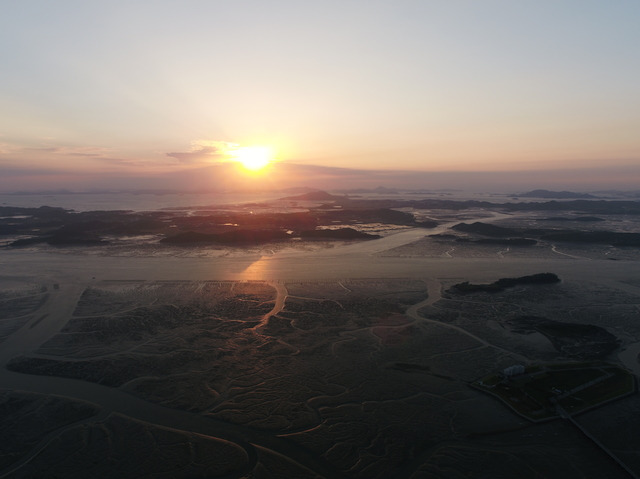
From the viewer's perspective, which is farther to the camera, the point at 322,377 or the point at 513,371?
the point at 322,377

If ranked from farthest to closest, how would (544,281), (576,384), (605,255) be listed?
(605,255) → (544,281) → (576,384)

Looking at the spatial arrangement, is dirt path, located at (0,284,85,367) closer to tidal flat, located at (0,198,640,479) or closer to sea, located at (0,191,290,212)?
tidal flat, located at (0,198,640,479)

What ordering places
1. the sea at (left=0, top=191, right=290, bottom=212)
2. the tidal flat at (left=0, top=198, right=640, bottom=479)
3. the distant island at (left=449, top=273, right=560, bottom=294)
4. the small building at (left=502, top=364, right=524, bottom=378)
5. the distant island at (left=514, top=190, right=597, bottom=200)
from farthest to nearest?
1. the distant island at (left=514, top=190, right=597, bottom=200)
2. the sea at (left=0, top=191, right=290, bottom=212)
3. the distant island at (left=449, top=273, right=560, bottom=294)
4. the small building at (left=502, top=364, right=524, bottom=378)
5. the tidal flat at (left=0, top=198, right=640, bottom=479)

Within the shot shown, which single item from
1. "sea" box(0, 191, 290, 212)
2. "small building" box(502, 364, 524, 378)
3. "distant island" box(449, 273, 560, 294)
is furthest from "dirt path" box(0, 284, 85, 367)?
"sea" box(0, 191, 290, 212)

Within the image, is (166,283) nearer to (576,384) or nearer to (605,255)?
(576,384)

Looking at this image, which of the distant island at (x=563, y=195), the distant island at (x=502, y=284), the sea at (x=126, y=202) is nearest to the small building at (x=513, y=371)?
the distant island at (x=502, y=284)

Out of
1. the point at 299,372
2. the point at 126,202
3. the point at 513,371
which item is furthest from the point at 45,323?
the point at 126,202

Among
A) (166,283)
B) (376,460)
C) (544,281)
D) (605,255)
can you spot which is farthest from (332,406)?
(605,255)

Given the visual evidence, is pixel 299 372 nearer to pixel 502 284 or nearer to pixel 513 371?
pixel 513 371
